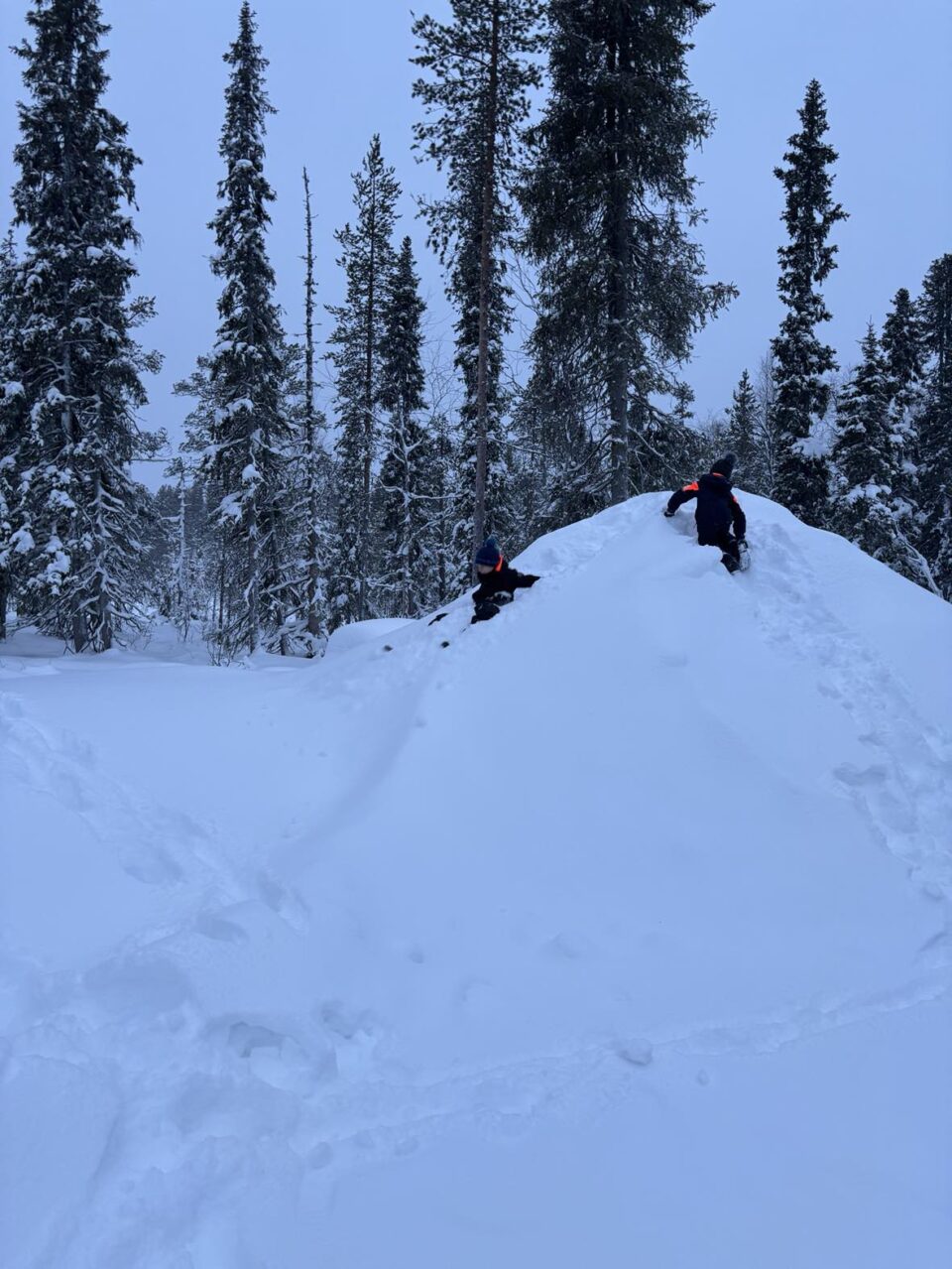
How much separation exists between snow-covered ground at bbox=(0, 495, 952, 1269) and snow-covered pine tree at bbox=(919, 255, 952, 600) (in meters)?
19.8

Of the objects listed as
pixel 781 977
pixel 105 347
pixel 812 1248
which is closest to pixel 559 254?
pixel 105 347

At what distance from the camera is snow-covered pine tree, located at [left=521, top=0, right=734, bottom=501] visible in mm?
12250

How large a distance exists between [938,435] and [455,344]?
18140 mm

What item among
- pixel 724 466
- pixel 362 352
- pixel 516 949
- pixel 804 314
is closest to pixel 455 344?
pixel 362 352

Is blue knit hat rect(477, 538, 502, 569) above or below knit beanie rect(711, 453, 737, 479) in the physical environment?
below

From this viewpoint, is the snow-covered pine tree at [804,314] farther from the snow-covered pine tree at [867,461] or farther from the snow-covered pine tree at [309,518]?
the snow-covered pine tree at [309,518]

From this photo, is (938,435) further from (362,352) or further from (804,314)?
(362,352)

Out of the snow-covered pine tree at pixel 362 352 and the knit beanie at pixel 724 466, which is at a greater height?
the snow-covered pine tree at pixel 362 352

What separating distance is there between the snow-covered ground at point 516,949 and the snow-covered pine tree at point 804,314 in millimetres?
13372

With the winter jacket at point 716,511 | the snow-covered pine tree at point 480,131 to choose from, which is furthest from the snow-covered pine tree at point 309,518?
the winter jacket at point 716,511

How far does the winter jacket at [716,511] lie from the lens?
765 cm

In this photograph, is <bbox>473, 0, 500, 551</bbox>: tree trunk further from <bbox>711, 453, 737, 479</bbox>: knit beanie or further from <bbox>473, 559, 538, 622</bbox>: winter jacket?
<bbox>711, 453, 737, 479</bbox>: knit beanie

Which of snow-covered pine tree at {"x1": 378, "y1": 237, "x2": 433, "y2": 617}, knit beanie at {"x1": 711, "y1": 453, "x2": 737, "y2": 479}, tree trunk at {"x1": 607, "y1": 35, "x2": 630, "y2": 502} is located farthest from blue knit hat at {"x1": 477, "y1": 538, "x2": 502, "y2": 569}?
snow-covered pine tree at {"x1": 378, "y1": 237, "x2": 433, "y2": 617}

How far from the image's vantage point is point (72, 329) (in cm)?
1453
